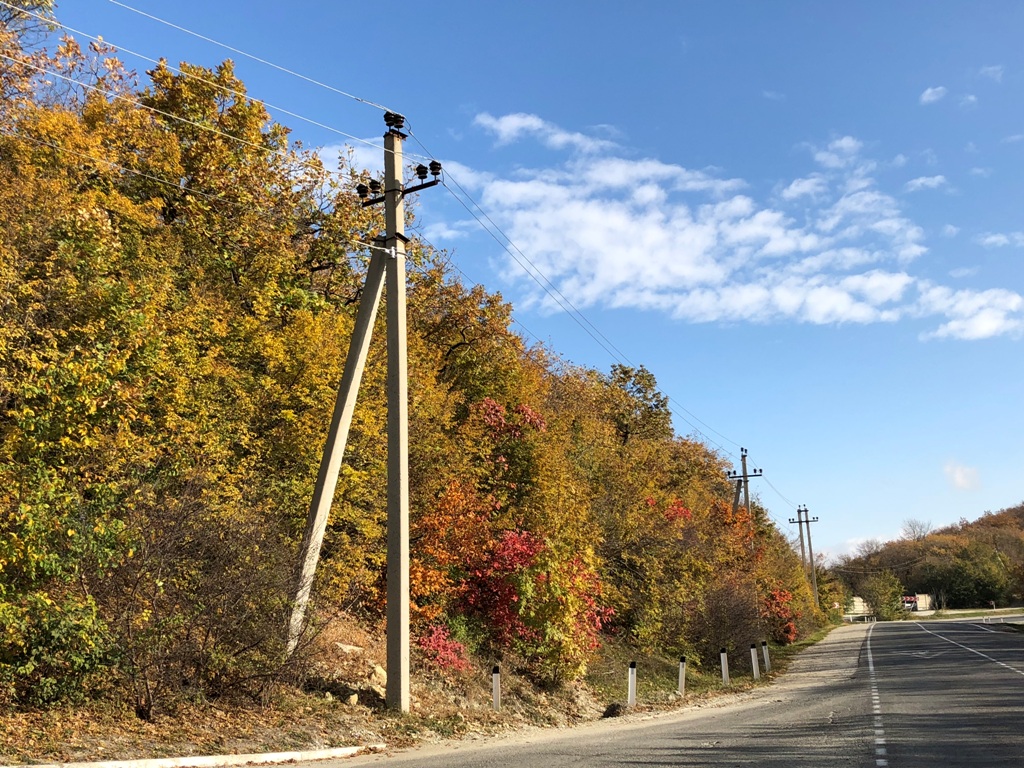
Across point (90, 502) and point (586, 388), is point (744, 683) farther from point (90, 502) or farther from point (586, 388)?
point (90, 502)

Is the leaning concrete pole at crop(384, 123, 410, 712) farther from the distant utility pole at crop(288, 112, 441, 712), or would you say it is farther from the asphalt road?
the asphalt road

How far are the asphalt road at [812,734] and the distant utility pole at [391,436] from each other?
231cm

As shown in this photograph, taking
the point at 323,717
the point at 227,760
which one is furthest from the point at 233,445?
the point at 227,760

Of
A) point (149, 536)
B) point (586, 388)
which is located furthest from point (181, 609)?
point (586, 388)

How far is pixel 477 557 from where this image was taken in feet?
66.9

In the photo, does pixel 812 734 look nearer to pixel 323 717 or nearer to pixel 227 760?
pixel 323 717

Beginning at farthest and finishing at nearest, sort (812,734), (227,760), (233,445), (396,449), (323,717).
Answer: (233,445), (396,449), (323,717), (812,734), (227,760)

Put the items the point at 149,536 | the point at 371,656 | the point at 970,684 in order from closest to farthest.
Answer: the point at 149,536, the point at 371,656, the point at 970,684

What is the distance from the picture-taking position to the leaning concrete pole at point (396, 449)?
1327 centimetres

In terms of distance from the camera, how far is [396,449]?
548 inches

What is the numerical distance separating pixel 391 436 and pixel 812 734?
8349 millimetres

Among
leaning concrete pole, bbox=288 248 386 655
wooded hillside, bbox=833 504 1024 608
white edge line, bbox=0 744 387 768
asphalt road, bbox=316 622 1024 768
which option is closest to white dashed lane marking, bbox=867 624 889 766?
asphalt road, bbox=316 622 1024 768

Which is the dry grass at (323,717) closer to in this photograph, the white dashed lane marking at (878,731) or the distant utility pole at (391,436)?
the distant utility pole at (391,436)

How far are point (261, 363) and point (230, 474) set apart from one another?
349cm
